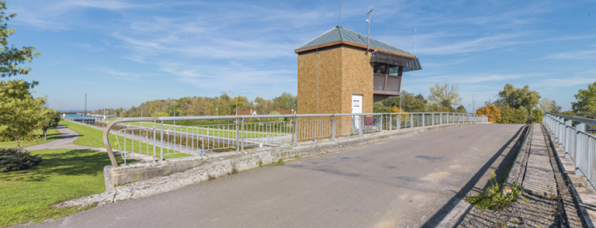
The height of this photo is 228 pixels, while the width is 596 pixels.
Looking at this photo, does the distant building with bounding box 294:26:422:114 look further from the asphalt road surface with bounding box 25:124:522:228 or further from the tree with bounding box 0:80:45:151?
the tree with bounding box 0:80:45:151

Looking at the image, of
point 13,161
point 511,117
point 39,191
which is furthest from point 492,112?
point 13,161

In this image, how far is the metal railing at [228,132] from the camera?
5.44 meters

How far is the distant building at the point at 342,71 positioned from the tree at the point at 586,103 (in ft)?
201

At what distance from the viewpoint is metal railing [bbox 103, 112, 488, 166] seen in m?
5.44

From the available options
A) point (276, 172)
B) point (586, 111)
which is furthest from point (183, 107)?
point (586, 111)

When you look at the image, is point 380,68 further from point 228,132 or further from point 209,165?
point 209,165

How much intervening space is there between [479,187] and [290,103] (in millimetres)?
110863

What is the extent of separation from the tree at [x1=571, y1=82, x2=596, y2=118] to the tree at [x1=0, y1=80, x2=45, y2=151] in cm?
8004

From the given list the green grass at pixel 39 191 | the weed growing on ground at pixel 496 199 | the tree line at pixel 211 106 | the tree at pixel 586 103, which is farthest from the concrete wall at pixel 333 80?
the tree at pixel 586 103

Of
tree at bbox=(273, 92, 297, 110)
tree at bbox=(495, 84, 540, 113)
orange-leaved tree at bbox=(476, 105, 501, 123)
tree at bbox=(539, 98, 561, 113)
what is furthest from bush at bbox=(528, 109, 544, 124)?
tree at bbox=(273, 92, 297, 110)

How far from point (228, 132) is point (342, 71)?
492 inches

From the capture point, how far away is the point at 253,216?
12.3 ft

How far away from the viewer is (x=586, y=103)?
58.1 meters

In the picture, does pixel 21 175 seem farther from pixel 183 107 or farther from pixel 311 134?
pixel 183 107
